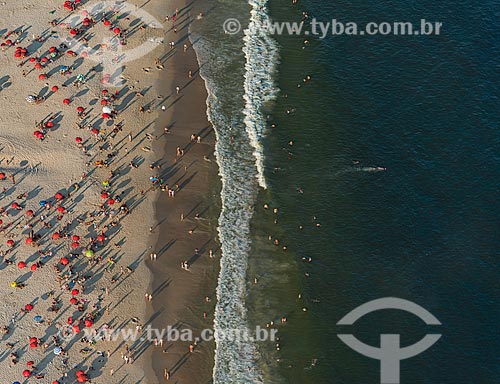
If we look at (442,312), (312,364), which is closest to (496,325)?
(442,312)

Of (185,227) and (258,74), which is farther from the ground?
(258,74)

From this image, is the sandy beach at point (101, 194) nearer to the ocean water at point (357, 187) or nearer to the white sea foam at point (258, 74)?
the ocean water at point (357, 187)

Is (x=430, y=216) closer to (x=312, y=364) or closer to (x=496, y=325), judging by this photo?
(x=496, y=325)

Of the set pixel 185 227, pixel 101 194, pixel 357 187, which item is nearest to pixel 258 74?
pixel 357 187

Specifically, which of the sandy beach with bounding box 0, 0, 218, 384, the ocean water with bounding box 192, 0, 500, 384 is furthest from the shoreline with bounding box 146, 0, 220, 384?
the ocean water with bounding box 192, 0, 500, 384

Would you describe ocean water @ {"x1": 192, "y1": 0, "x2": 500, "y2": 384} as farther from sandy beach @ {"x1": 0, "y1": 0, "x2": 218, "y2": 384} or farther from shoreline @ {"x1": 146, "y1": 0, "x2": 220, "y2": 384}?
sandy beach @ {"x1": 0, "y1": 0, "x2": 218, "y2": 384}

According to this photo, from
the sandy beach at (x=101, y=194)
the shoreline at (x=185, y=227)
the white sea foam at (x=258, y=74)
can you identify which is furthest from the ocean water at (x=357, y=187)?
the sandy beach at (x=101, y=194)

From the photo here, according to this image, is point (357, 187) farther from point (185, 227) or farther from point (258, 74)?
point (258, 74)

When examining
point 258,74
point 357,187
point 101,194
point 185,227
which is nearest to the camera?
point 185,227
